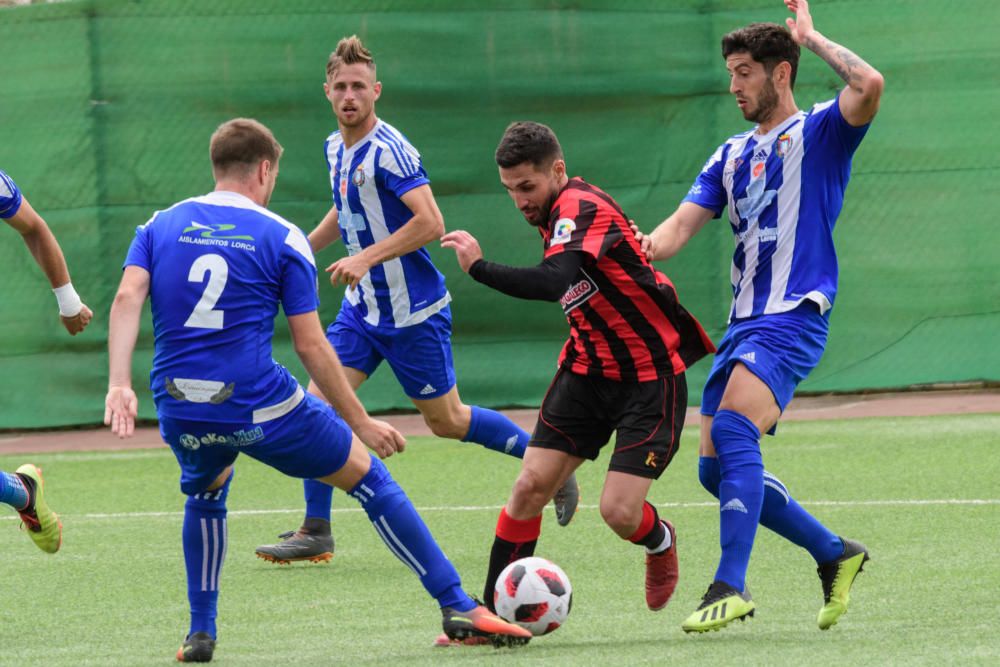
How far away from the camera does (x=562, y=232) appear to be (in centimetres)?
514

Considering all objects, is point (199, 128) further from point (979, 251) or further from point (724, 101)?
point (979, 251)

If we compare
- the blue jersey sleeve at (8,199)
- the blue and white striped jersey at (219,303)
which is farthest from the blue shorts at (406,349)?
the blue and white striped jersey at (219,303)

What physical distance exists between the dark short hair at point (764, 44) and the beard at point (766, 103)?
6 cm

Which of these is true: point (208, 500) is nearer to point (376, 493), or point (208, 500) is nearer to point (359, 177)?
→ point (376, 493)

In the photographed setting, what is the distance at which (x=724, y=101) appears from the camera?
1129 centimetres

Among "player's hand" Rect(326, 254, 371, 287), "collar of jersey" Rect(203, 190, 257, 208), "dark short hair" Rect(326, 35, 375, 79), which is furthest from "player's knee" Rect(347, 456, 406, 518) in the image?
"dark short hair" Rect(326, 35, 375, 79)

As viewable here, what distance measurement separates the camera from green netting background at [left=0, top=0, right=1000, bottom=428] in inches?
442

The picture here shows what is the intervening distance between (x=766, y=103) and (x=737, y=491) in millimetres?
1375

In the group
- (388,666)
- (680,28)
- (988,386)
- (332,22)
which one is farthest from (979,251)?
(388,666)

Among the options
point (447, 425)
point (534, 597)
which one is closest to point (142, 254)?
point (534, 597)

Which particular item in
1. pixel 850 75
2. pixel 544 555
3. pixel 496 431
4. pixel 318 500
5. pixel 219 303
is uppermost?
pixel 850 75

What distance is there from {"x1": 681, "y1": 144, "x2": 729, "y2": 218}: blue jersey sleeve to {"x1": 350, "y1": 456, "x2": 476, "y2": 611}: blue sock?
1634 mm

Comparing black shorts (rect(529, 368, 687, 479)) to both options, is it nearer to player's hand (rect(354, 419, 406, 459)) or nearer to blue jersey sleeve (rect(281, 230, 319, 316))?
player's hand (rect(354, 419, 406, 459))

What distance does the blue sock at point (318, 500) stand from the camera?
6.90 m
